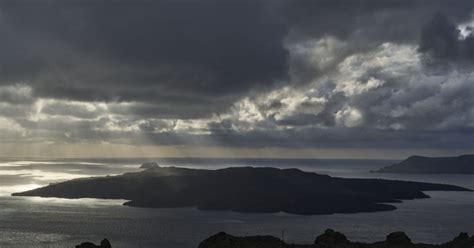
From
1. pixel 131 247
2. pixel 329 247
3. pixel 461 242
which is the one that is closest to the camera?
pixel 329 247

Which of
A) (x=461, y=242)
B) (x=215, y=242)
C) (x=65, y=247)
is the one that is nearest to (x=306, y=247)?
(x=215, y=242)

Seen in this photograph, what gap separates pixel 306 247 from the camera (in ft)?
304

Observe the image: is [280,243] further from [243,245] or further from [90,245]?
[90,245]

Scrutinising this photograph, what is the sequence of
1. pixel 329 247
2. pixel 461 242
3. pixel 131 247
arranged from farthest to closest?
pixel 131 247 → pixel 461 242 → pixel 329 247

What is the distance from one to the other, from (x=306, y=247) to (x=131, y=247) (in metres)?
124

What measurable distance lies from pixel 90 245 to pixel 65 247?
111544 mm

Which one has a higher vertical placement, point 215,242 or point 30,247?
point 215,242

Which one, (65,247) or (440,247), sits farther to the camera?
(65,247)

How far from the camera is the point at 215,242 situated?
98438 mm

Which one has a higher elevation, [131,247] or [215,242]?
[215,242]

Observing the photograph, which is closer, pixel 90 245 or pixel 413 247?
pixel 413 247

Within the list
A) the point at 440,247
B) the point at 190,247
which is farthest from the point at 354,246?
the point at 190,247

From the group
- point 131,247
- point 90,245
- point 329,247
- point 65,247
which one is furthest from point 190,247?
point 329,247

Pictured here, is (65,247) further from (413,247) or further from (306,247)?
(413,247)
